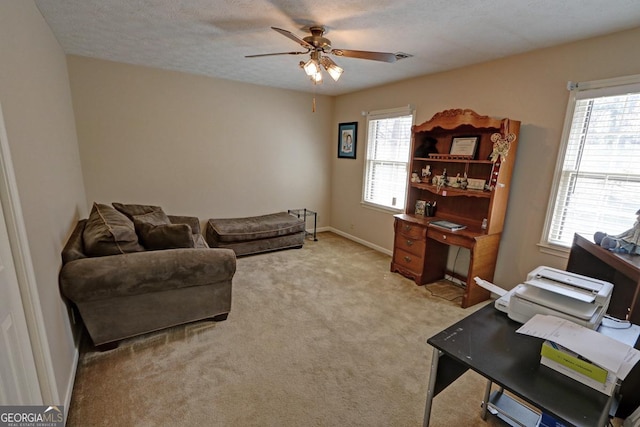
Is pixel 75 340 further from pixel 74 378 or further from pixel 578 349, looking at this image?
pixel 578 349

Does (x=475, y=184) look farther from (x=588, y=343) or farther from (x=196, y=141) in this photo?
(x=196, y=141)

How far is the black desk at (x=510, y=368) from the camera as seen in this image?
0.89m

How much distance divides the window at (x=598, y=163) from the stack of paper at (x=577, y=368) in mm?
1895

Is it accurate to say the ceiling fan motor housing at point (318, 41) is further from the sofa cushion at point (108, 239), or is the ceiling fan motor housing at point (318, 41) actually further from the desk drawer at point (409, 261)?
the desk drawer at point (409, 261)

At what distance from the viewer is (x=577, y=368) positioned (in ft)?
3.21

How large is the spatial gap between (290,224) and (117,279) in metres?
2.49

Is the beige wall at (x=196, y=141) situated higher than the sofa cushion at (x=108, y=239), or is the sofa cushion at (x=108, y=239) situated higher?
the beige wall at (x=196, y=141)

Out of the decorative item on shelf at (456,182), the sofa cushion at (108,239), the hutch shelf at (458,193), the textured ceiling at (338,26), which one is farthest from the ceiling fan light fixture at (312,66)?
the decorative item on shelf at (456,182)

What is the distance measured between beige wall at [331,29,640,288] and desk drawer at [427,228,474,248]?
1.52ft

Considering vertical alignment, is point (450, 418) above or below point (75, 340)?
below

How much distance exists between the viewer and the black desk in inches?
34.9

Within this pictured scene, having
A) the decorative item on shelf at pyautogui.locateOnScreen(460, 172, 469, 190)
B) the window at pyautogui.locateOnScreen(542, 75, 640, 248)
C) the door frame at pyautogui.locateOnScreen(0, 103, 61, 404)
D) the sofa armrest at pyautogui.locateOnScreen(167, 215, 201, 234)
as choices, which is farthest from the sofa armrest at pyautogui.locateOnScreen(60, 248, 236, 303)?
the window at pyautogui.locateOnScreen(542, 75, 640, 248)

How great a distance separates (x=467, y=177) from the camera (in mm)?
3096

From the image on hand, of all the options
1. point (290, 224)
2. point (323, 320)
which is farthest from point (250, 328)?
point (290, 224)
